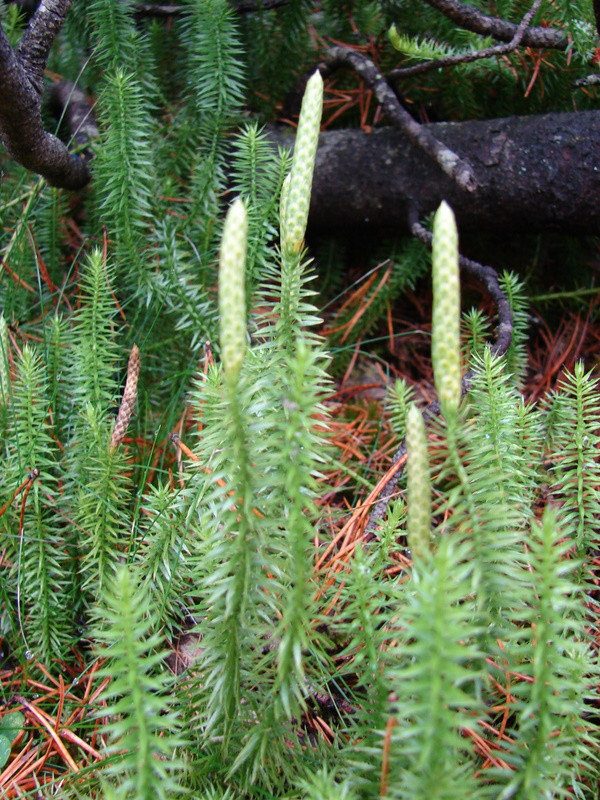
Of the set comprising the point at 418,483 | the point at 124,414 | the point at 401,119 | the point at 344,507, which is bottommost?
the point at 344,507

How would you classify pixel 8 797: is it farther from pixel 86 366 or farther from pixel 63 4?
pixel 63 4

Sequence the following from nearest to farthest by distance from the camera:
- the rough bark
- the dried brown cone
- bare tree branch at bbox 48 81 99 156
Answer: the dried brown cone
the rough bark
bare tree branch at bbox 48 81 99 156

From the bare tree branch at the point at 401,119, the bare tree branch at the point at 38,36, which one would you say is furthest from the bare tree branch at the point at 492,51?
the bare tree branch at the point at 38,36

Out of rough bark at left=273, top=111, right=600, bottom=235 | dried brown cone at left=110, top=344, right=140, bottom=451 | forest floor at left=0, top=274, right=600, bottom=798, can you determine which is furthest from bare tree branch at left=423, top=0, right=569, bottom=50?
dried brown cone at left=110, top=344, right=140, bottom=451

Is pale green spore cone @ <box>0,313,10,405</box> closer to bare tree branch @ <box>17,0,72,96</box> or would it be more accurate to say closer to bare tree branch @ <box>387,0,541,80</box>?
bare tree branch @ <box>17,0,72,96</box>

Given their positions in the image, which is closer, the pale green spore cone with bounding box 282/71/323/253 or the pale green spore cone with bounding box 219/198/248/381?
the pale green spore cone with bounding box 219/198/248/381

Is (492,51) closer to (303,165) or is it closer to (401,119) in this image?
(401,119)

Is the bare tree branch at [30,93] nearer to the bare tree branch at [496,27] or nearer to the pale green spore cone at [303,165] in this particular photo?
the pale green spore cone at [303,165]

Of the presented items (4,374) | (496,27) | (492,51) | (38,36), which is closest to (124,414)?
(4,374)
